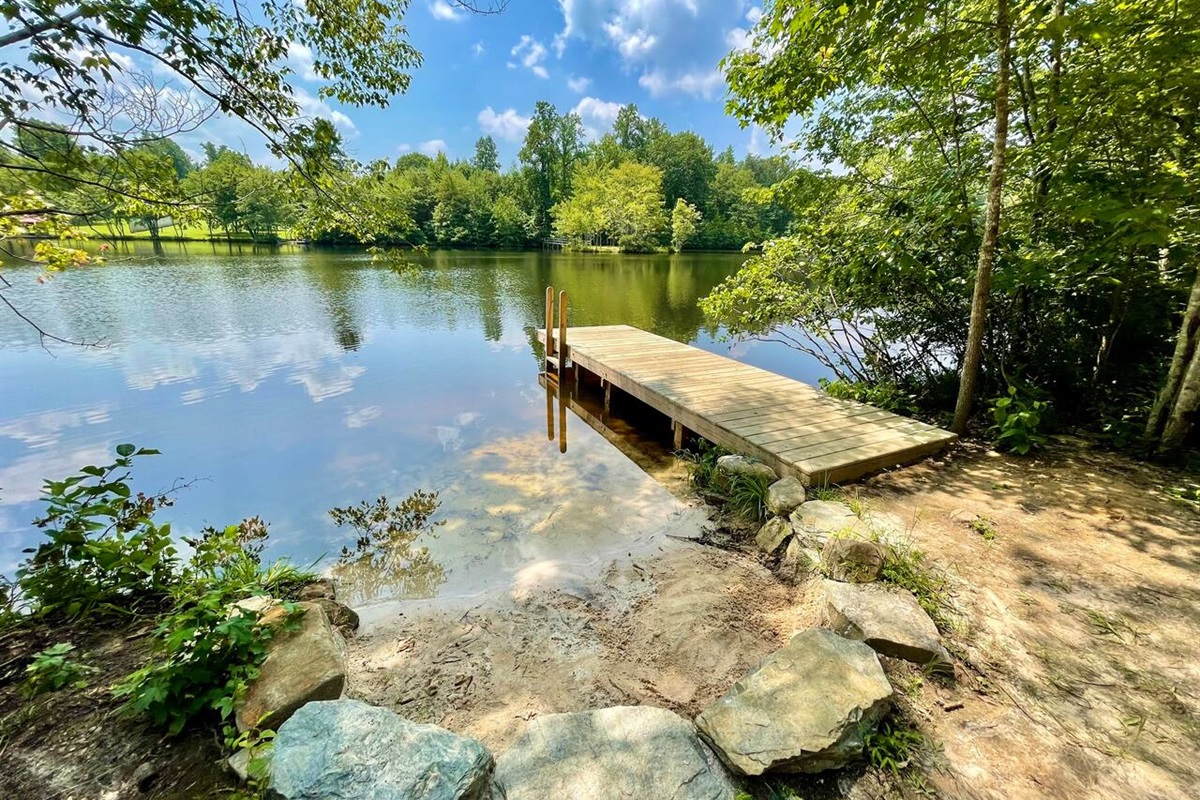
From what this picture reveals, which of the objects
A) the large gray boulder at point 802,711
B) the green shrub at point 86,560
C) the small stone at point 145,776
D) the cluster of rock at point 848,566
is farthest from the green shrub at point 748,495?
the green shrub at point 86,560

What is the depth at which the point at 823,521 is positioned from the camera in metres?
3.15

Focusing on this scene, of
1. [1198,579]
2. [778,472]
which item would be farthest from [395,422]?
[1198,579]

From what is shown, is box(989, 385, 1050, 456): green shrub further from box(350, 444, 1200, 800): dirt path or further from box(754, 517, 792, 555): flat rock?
box(754, 517, 792, 555): flat rock

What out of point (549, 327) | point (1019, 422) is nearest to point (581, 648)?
point (1019, 422)

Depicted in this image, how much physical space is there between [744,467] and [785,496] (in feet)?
1.92

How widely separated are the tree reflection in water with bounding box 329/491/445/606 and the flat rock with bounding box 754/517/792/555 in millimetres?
2463

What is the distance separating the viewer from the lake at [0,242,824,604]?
4.15 m

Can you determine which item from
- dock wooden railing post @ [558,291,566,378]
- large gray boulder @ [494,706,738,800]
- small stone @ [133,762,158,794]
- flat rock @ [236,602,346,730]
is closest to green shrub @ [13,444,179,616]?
flat rock @ [236,602,346,730]

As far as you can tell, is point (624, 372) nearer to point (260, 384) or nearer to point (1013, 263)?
point (1013, 263)

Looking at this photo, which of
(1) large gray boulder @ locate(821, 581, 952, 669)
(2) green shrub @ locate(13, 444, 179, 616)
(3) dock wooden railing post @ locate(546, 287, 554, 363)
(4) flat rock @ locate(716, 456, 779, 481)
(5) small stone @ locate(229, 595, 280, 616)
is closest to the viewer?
(1) large gray boulder @ locate(821, 581, 952, 669)

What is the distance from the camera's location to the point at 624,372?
6.64m

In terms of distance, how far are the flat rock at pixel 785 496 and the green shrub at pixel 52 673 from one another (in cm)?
387

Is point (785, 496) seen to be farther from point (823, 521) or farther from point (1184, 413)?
point (1184, 413)

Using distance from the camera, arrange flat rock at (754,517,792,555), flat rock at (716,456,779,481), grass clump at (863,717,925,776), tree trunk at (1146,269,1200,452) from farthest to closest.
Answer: flat rock at (716,456,779,481) → tree trunk at (1146,269,1200,452) → flat rock at (754,517,792,555) → grass clump at (863,717,925,776)
